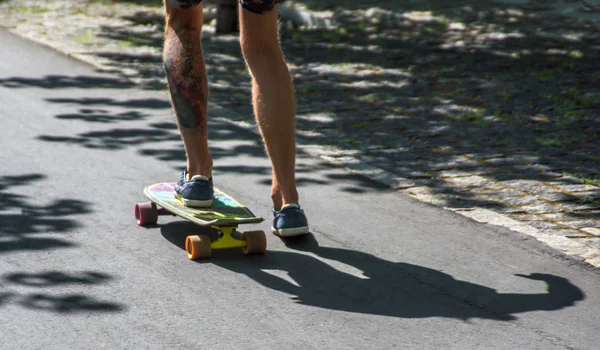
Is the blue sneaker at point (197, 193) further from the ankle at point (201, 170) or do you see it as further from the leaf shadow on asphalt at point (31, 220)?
the leaf shadow on asphalt at point (31, 220)

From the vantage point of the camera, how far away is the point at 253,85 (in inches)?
186

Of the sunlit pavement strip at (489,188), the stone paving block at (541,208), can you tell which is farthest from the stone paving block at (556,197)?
the stone paving block at (541,208)

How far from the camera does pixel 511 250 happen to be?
4.68 metres

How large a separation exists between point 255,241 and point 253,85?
2.47 ft

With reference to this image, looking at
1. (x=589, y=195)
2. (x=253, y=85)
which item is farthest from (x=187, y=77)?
(x=589, y=195)

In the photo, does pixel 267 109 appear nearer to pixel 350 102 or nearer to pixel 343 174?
pixel 343 174

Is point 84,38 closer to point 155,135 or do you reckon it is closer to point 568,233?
point 155,135

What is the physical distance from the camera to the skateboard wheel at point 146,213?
4988 mm

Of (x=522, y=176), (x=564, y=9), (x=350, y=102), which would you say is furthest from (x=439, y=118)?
(x=564, y=9)

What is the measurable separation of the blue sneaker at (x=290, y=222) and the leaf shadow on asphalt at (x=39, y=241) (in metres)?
0.91

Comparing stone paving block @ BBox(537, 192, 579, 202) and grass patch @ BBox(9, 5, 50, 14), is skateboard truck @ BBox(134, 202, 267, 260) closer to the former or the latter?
stone paving block @ BBox(537, 192, 579, 202)

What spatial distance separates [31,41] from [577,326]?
9.02m

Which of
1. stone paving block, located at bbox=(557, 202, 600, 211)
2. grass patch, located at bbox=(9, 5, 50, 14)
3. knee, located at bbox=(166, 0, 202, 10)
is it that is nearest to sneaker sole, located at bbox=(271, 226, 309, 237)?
knee, located at bbox=(166, 0, 202, 10)

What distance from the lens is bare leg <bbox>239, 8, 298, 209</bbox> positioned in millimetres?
4562
